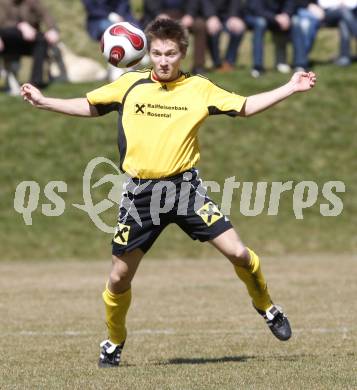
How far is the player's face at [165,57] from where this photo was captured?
6754mm

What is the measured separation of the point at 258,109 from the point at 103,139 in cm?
1197

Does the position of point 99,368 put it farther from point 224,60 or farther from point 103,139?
point 224,60

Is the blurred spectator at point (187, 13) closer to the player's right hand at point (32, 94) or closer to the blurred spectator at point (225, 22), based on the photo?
the blurred spectator at point (225, 22)

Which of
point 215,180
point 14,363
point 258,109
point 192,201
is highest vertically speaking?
point 258,109

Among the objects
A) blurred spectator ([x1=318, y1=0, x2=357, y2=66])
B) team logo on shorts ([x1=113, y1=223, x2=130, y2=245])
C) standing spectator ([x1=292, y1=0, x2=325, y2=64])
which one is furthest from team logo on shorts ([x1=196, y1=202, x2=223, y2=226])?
blurred spectator ([x1=318, y1=0, x2=357, y2=66])

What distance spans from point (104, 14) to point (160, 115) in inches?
457

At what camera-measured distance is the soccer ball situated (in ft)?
23.4

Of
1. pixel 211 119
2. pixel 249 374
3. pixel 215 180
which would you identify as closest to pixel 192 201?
pixel 249 374

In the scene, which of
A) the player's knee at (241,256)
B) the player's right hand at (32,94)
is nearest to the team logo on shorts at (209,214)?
the player's knee at (241,256)

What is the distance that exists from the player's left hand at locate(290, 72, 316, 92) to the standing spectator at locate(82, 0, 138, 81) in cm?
1139

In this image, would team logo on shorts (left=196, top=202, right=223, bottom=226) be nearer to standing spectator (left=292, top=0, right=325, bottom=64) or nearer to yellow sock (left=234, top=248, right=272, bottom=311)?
yellow sock (left=234, top=248, right=272, bottom=311)

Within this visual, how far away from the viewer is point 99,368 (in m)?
6.92

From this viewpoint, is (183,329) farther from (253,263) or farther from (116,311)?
(253,263)

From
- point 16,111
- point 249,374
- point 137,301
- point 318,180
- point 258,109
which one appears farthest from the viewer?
point 16,111
